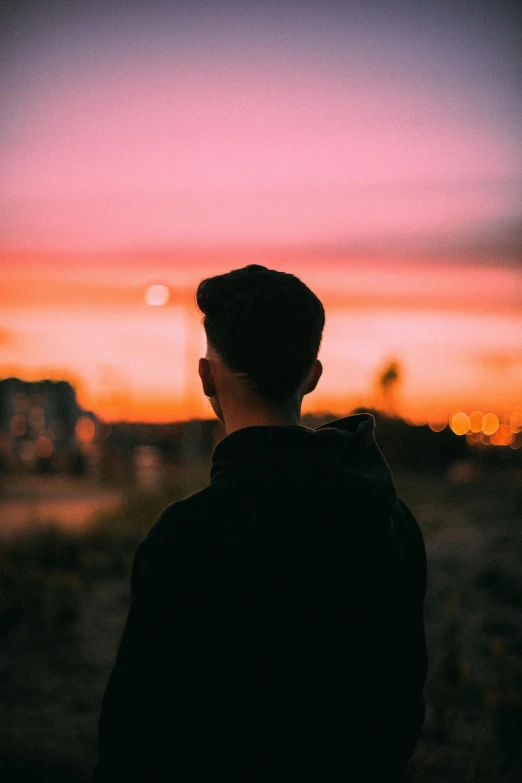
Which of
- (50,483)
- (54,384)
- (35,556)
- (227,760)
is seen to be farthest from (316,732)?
(54,384)

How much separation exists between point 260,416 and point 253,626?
48 centimetres

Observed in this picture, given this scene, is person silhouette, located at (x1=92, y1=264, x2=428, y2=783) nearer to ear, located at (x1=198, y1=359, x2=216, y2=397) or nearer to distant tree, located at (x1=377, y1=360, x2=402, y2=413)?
ear, located at (x1=198, y1=359, x2=216, y2=397)

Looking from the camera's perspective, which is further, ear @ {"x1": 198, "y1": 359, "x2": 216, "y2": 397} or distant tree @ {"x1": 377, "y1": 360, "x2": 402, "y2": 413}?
distant tree @ {"x1": 377, "y1": 360, "x2": 402, "y2": 413}

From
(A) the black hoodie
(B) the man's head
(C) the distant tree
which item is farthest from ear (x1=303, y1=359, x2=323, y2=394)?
(C) the distant tree

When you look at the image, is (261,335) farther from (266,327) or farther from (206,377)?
(206,377)

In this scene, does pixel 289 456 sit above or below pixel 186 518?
above

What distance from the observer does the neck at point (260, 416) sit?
161cm

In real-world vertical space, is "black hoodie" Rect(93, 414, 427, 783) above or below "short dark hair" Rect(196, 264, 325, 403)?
below

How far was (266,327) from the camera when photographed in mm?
1573

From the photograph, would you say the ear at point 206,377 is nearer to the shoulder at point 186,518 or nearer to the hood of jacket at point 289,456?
the hood of jacket at point 289,456

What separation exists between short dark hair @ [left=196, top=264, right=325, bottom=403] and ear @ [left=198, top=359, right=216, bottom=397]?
6 cm

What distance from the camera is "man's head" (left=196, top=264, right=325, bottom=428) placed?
158 centimetres

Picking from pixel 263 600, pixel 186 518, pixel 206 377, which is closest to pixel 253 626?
pixel 263 600

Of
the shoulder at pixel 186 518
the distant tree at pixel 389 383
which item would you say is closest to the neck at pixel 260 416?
the shoulder at pixel 186 518
